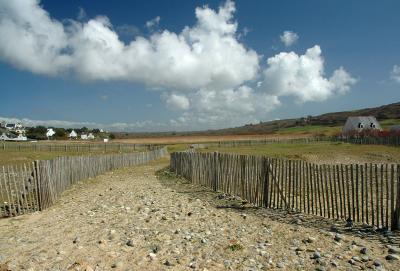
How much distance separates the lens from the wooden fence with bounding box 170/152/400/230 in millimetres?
9543

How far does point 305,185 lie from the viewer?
1294cm

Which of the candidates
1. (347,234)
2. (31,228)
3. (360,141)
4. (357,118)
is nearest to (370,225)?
(347,234)

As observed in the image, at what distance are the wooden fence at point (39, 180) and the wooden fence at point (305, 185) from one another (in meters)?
6.53

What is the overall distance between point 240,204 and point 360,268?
6349mm

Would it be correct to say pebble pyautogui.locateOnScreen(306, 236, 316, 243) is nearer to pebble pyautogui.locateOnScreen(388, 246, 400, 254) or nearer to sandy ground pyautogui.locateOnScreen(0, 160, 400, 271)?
sandy ground pyautogui.locateOnScreen(0, 160, 400, 271)

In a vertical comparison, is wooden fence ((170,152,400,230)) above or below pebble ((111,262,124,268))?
above

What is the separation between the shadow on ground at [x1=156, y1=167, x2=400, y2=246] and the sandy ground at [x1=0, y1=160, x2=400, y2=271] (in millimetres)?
28

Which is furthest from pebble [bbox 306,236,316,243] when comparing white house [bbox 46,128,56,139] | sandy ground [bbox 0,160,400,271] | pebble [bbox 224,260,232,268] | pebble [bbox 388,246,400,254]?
white house [bbox 46,128,56,139]

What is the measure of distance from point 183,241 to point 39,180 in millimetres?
7001

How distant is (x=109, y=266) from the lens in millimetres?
7098

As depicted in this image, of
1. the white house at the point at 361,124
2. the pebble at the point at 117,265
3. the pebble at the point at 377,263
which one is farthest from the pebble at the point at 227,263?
the white house at the point at 361,124

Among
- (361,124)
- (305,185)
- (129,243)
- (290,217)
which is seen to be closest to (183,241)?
(129,243)

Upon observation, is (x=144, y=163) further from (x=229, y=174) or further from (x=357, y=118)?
(x=357, y=118)

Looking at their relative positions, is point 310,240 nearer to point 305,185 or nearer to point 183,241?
point 183,241
